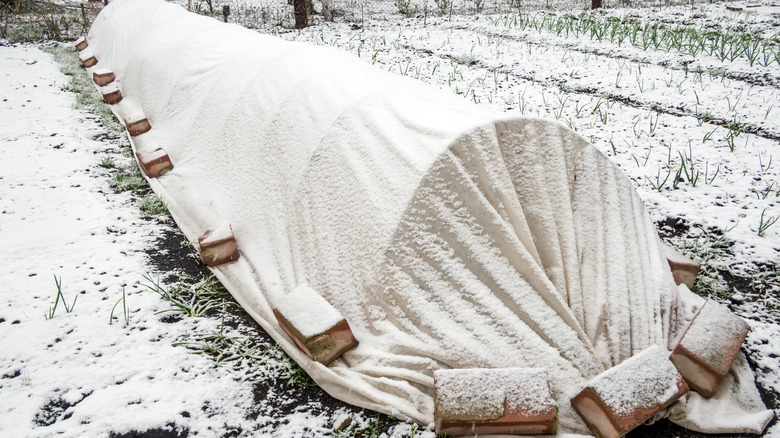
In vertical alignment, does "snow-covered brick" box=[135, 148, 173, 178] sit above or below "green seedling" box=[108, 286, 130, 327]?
above

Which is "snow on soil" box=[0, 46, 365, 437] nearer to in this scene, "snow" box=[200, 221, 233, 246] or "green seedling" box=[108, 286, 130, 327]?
"green seedling" box=[108, 286, 130, 327]

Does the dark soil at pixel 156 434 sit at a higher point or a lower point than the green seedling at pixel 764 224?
lower

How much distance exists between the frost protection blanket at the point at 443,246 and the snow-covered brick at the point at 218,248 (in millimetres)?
65

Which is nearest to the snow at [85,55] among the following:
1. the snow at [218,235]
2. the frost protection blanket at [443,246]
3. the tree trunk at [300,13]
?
the tree trunk at [300,13]

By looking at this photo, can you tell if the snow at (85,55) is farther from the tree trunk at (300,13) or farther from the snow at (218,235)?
the snow at (218,235)

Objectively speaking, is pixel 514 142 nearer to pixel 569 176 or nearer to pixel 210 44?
pixel 569 176

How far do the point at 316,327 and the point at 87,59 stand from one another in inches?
230

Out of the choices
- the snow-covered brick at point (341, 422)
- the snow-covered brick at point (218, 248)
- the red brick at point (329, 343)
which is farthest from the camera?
the snow-covered brick at point (218, 248)

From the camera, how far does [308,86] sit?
2232 mm

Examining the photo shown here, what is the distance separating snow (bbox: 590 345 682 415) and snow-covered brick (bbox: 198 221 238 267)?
1767 millimetres

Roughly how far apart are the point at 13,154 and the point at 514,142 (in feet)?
12.4

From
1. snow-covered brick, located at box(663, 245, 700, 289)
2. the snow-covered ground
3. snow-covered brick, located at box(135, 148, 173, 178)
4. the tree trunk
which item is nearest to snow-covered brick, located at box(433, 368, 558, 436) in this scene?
the snow-covered ground

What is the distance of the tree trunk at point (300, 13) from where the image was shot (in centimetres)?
810

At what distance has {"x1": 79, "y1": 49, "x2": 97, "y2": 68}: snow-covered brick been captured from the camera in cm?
545
